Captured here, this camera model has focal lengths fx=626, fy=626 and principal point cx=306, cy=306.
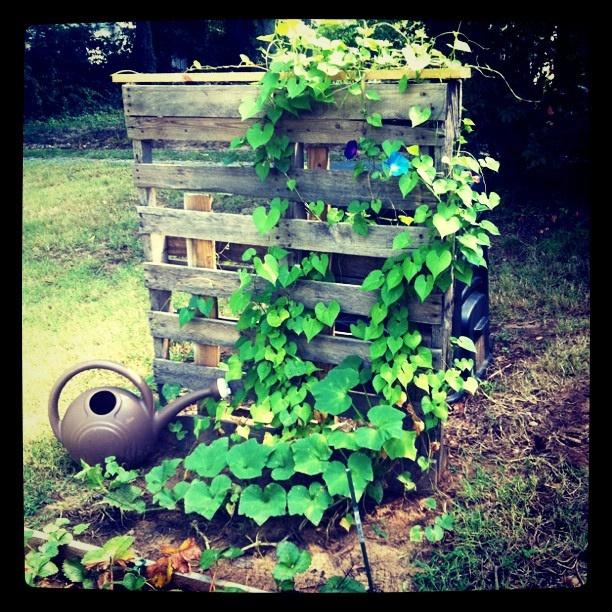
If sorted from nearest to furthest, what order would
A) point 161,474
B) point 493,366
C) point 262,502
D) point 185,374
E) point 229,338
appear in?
point 262,502
point 161,474
point 229,338
point 185,374
point 493,366

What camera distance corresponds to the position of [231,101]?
268cm

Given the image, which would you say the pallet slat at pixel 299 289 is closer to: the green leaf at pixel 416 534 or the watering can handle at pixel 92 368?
the watering can handle at pixel 92 368

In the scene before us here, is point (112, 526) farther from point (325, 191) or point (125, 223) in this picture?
point (125, 223)

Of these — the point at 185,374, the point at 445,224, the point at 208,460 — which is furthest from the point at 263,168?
the point at 208,460

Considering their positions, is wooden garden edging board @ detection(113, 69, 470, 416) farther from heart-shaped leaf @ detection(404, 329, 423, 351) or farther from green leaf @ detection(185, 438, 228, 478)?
green leaf @ detection(185, 438, 228, 478)

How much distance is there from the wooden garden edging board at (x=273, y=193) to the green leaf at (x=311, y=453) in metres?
0.40

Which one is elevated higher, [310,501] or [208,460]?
[208,460]

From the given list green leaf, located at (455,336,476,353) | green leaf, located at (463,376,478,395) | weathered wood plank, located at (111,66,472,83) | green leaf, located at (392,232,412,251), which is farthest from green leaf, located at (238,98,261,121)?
green leaf, located at (463,376,478,395)

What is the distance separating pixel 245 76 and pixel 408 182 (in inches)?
33.0

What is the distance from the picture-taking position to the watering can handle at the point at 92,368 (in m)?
2.76

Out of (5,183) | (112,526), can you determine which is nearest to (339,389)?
(112,526)

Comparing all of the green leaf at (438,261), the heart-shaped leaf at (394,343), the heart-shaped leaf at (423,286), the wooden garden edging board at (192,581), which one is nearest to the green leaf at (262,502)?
the wooden garden edging board at (192,581)

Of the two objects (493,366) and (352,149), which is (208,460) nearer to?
(352,149)

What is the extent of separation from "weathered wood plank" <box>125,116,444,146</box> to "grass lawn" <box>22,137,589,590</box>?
1.27 metres
